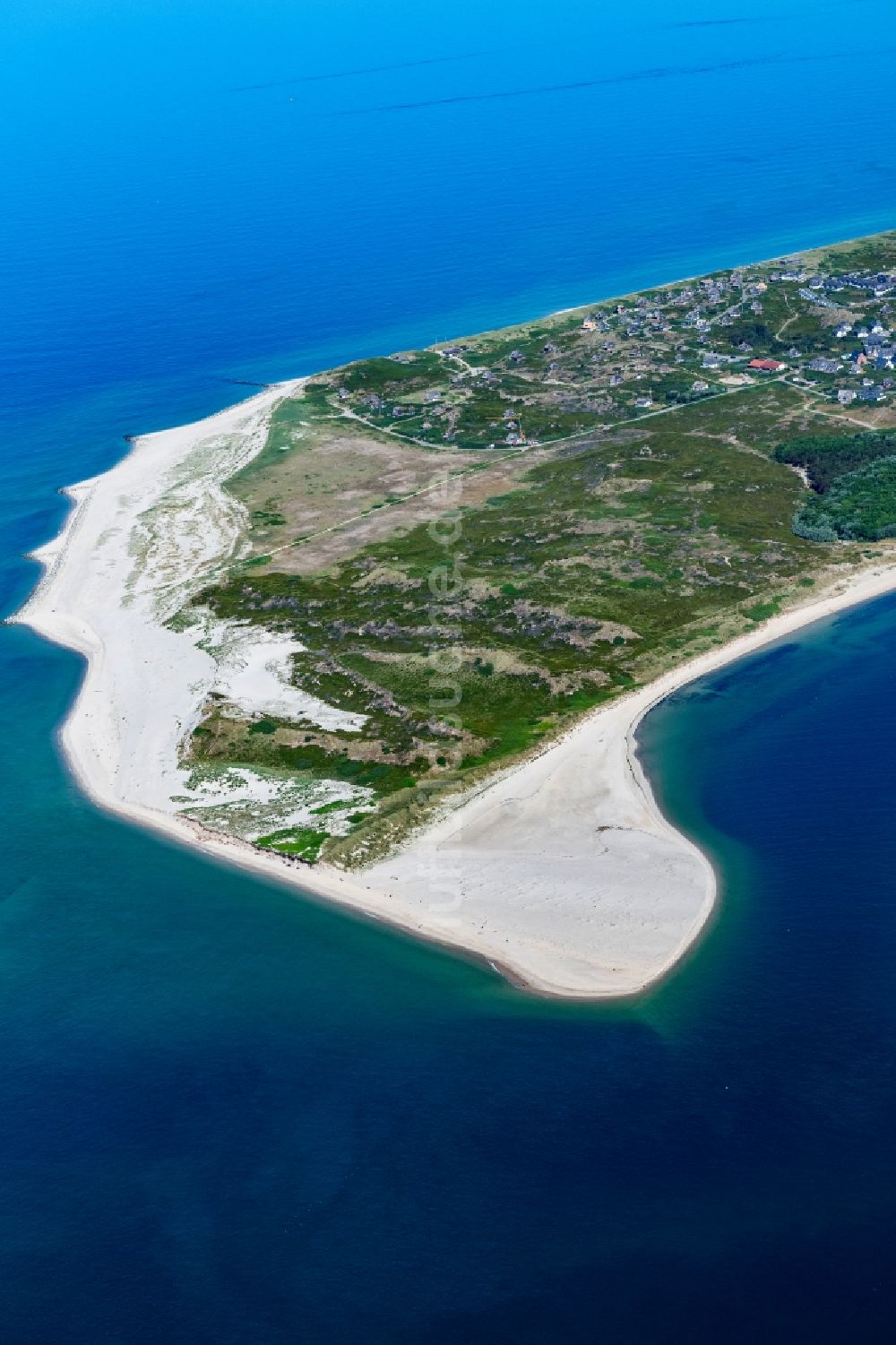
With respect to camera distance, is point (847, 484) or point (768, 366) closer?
point (847, 484)

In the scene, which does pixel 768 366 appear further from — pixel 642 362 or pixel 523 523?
pixel 523 523

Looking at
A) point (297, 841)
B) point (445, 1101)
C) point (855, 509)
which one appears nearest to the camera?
point (445, 1101)

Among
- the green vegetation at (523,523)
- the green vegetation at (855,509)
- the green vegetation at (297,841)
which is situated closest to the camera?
the green vegetation at (297,841)

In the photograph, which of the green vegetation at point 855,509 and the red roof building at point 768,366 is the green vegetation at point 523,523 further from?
the red roof building at point 768,366

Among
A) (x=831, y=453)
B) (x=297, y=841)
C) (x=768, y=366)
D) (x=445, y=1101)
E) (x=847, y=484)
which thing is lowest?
(x=445, y=1101)

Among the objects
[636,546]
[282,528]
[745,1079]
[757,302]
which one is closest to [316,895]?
[745,1079]

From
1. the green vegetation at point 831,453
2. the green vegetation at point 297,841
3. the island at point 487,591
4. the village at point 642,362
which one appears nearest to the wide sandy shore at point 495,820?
the island at point 487,591

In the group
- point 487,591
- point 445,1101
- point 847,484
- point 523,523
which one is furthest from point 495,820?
point 847,484
